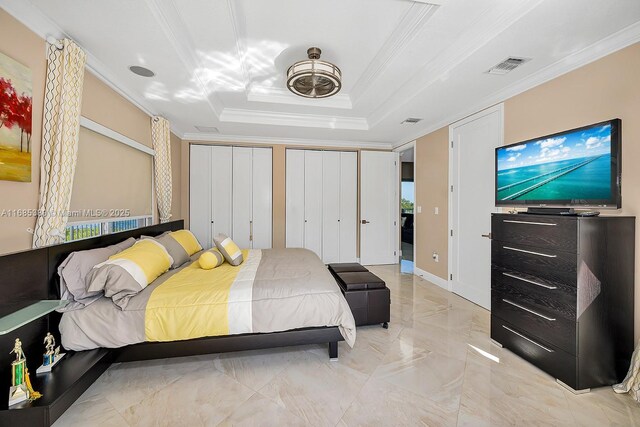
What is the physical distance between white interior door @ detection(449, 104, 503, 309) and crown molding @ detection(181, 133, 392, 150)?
1.90m

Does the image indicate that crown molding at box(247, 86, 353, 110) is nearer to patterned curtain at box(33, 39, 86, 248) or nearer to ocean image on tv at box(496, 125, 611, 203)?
patterned curtain at box(33, 39, 86, 248)

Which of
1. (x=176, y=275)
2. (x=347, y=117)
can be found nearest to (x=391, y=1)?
(x=347, y=117)

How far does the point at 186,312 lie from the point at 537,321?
8.85ft

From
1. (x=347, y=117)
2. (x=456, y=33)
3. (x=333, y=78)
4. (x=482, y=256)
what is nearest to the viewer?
(x=456, y=33)

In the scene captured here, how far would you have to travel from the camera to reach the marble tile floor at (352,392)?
1.60m

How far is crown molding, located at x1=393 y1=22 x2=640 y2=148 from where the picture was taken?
194cm

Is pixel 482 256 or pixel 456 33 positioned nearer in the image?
pixel 456 33

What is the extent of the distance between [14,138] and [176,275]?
1.40 m

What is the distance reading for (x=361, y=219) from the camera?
5.54m

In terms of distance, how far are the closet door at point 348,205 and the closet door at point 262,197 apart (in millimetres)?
1490

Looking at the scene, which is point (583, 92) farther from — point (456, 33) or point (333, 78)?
point (333, 78)

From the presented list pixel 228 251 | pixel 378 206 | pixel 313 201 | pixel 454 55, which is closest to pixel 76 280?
pixel 228 251

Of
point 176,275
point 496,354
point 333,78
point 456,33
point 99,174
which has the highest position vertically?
point 456,33

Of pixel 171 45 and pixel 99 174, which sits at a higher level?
pixel 171 45
